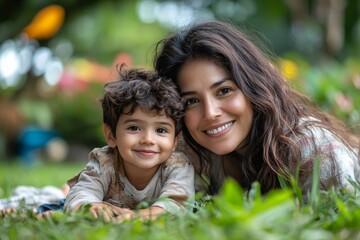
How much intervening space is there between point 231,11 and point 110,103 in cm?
1366

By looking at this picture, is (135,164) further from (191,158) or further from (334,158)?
(334,158)

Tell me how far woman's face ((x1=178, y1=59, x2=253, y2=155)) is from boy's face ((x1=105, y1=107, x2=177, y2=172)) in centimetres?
18

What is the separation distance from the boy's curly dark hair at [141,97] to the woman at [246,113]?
12cm

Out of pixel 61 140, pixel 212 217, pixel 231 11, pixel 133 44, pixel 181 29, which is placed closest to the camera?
pixel 212 217

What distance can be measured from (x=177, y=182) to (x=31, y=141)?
26.7ft

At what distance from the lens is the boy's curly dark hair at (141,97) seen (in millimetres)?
2672

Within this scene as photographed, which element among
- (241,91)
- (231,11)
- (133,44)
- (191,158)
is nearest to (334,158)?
(241,91)

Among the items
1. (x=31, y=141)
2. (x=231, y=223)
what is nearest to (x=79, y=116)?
(x=31, y=141)

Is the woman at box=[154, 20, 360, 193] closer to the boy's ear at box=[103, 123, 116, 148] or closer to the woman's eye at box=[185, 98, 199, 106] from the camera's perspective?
the woman's eye at box=[185, 98, 199, 106]

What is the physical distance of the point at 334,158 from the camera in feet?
9.52

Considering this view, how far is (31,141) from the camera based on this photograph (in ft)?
34.3

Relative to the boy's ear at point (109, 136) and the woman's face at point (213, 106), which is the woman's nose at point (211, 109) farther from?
the boy's ear at point (109, 136)

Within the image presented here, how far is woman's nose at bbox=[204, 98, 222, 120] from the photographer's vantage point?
279 centimetres

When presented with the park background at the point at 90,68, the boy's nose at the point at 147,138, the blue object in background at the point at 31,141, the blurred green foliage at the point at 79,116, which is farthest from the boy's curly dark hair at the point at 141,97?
the blurred green foliage at the point at 79,116
